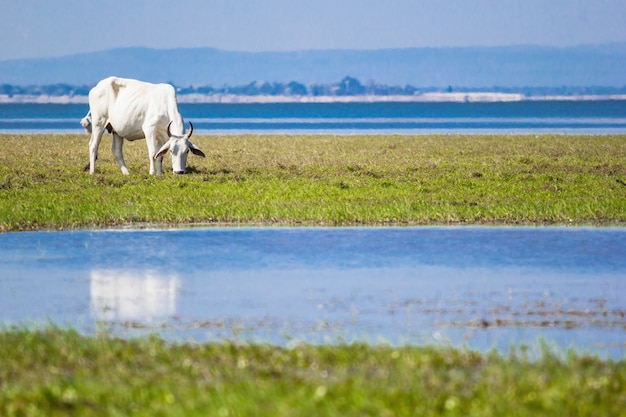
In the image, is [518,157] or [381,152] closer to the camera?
[518,157]

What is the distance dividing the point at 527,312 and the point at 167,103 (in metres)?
15.9

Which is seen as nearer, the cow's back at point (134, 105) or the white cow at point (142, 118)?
the white cow at point (142, 118)

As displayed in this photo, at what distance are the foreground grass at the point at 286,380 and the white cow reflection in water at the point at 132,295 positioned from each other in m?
1.46

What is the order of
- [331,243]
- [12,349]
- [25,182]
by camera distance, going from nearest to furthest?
1. [12,349]
2. [331,243]
3. [25,182]

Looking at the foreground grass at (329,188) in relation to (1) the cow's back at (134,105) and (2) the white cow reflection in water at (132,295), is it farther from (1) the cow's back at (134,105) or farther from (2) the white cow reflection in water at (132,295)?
(2) the white cow reflection in water at (132,295)

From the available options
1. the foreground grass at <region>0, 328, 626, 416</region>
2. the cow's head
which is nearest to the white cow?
the cow's head

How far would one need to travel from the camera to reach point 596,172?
27109mm

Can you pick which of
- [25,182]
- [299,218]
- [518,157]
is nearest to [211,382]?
[299,218]

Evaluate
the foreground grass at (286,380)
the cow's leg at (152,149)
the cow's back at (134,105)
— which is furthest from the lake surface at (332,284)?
the cow's back at (134,105)

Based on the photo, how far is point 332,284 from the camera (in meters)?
13.5

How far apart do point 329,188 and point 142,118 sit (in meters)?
5.37

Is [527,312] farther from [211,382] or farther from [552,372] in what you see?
[211,382]

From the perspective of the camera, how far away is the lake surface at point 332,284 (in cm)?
1101

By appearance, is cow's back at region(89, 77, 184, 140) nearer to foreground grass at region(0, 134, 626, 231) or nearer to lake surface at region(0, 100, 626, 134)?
foreground grass at region(0, 134, 626, 231)
